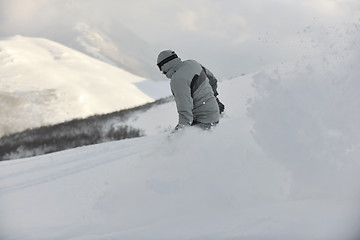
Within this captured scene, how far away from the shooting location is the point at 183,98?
5.08 metres

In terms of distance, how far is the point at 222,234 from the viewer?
3.38 meters

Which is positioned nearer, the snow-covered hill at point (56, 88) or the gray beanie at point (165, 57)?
the gray beanie at point (165, 57)

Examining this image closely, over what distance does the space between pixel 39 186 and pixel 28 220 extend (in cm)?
139

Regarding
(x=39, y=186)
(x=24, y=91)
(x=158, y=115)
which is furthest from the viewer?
(x=24, y=91)

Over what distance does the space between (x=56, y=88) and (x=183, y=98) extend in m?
107

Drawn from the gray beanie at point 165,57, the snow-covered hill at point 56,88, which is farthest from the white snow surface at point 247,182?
the snow-covered hill at point 56,88

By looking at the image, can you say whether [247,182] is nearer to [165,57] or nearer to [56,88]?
[165,57]

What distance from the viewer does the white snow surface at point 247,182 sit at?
11.8 feet

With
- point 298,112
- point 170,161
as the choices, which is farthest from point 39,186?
point 298,112

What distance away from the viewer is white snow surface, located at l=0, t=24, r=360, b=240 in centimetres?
361

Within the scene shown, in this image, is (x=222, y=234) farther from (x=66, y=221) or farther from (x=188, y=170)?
(x=66, y=221)

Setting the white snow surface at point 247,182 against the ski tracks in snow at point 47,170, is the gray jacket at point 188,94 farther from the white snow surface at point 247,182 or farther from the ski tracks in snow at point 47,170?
the ski tracks in snow at point 47,170

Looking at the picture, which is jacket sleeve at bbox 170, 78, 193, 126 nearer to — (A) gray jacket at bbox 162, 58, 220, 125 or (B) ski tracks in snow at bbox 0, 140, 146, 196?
(A) gray jacket at bbox 162, 58, 220, 125

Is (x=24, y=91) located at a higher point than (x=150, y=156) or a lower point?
higher
